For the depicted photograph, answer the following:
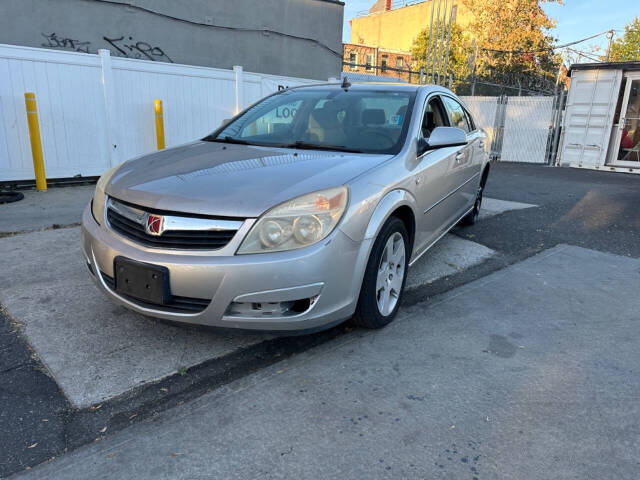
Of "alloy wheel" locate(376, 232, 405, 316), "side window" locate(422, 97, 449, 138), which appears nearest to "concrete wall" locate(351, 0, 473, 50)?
"side window" locate(422, 97, 449, 138)

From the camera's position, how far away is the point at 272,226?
234 cm

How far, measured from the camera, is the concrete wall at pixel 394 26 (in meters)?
37.8

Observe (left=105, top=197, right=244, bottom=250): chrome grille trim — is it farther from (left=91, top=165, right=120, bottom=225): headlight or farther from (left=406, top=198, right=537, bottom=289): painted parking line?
(left=406, top=198, right=537, bottom=289): painted parking line

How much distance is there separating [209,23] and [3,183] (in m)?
5.75

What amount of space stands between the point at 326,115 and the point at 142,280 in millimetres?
2020

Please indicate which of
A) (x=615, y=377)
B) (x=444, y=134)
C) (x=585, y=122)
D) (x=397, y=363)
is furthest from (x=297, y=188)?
(x=585, y=122)

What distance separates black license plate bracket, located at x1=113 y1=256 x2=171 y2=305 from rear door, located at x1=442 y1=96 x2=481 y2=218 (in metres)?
2.87

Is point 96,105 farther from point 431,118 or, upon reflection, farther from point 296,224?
Result: point 296,224

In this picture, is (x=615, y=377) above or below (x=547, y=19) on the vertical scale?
below

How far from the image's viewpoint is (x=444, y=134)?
3.47 metres

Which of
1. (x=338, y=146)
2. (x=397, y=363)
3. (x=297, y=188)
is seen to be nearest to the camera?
(x=297, y=188)

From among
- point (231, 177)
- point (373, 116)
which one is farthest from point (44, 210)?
point (373, 116)

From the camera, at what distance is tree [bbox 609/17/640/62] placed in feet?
133

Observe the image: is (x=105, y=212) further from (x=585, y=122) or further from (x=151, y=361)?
(x=585, y=122)
